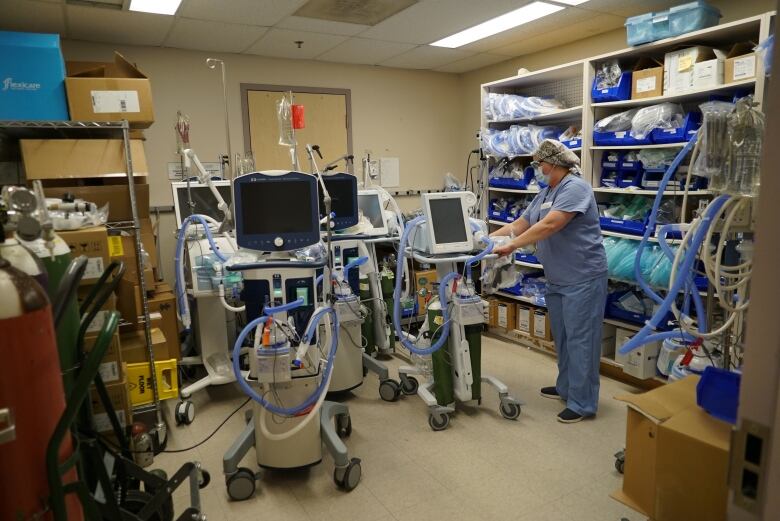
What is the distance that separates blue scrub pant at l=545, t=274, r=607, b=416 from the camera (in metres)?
3.00

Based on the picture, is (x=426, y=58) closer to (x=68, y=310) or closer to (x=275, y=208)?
(x=275, y=208)

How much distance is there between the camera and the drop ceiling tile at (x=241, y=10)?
339 centimetres

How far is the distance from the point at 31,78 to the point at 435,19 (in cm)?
269

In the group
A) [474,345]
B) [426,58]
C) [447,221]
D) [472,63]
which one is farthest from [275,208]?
[472,63]

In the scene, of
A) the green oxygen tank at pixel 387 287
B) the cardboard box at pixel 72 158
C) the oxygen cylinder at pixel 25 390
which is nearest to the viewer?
the oxygen cylinder at pixel 25 390

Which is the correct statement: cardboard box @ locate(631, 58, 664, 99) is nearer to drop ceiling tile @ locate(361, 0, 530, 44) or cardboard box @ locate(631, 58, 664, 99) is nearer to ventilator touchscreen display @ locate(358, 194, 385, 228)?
drop ceiling tile @ locate(361, 0, 530, 44)

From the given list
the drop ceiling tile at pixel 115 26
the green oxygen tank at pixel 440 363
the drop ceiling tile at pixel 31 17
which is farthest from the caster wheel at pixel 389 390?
the drop ceiling tile at pixel 31 17

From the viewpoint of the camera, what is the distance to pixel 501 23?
4.11 metres

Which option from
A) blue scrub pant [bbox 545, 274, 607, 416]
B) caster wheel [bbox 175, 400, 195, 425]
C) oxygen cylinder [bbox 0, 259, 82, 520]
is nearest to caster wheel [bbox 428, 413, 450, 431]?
blue scrub pant [bbox 545, 274, 607, 416]

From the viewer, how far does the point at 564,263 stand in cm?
304

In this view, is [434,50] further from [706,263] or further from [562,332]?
[706,263]

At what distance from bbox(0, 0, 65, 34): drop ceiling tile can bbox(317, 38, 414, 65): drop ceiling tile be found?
7.02ft

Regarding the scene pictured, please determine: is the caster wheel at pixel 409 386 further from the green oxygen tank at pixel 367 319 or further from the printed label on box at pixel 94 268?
the printed label on box at pixel 94 268

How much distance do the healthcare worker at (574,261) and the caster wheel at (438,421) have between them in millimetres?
695
